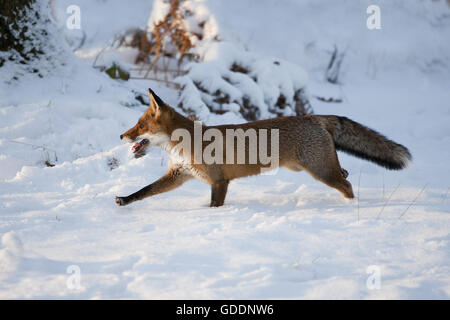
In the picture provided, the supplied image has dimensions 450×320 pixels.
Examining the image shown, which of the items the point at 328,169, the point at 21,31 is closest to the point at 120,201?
the point at 328,169

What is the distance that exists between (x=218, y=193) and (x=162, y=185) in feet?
2.05

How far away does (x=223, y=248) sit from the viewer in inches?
113

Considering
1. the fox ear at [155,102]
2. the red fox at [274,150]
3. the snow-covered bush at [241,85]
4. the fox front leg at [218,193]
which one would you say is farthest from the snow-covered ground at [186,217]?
the fox ear at [155,102]

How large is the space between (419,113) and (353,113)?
1593 mm

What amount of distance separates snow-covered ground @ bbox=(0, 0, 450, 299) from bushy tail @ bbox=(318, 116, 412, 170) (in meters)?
0.40

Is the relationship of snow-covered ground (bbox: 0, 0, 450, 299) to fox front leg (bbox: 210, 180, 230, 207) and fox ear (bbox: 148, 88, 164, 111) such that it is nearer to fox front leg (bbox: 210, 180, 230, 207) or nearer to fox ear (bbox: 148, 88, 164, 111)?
fox front leg (bbox: 210, 180, 230, 207)

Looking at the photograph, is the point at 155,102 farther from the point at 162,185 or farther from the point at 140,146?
the point at 162,185

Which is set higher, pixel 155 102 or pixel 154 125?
pixel 155 102

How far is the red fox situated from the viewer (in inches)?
171

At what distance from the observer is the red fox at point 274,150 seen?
14.2 feet

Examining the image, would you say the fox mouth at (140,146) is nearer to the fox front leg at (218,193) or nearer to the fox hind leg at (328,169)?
the fox front leg at (218,193)

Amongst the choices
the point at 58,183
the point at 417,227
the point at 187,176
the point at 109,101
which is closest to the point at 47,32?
the point at 109,101

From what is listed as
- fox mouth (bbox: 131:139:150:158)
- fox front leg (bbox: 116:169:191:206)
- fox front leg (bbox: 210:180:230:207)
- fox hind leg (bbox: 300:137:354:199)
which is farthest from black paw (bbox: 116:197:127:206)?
fox hind leg (bbox: 300:137:354:199)

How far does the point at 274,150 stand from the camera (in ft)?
14.7
